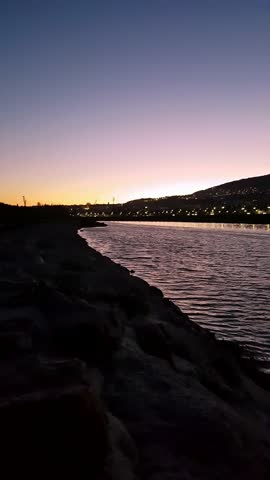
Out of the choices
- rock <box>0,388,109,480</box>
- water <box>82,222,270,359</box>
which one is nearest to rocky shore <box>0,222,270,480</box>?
rock <box>0,388,109,480</box>

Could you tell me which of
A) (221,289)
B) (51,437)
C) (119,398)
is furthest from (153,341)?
(221,289)

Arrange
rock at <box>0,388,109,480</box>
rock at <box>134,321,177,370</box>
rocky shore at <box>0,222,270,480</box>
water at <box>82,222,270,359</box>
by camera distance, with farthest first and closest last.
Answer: water at <box>82,222,270,359</box> → rock at <box>134,321,177,370</box> → rocky shore at <box>0,222,270,480</box> → rock at <box>0,388,109,480</box>

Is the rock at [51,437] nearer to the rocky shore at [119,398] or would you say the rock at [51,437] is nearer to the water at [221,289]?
the rocky shore at [119,398]

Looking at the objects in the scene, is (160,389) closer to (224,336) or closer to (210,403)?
(210,403)

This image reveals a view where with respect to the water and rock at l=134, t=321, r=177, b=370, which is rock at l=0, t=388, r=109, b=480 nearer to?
rock at l=134, t=321, r=177, b=370

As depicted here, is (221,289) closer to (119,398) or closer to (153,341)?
(153,341)

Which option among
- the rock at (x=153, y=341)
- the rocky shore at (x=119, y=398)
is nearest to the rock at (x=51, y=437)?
the rocky shore at (x=119, y=398)

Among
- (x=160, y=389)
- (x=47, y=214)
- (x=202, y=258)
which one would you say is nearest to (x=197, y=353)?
(x=160, y=389)

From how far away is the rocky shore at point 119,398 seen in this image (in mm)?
3916

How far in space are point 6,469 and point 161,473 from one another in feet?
5.47

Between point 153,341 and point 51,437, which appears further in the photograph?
point 153,341

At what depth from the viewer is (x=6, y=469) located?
368 centimetres

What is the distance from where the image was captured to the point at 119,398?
5.91m

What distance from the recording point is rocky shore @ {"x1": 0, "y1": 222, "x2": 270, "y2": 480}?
12.8 feet
